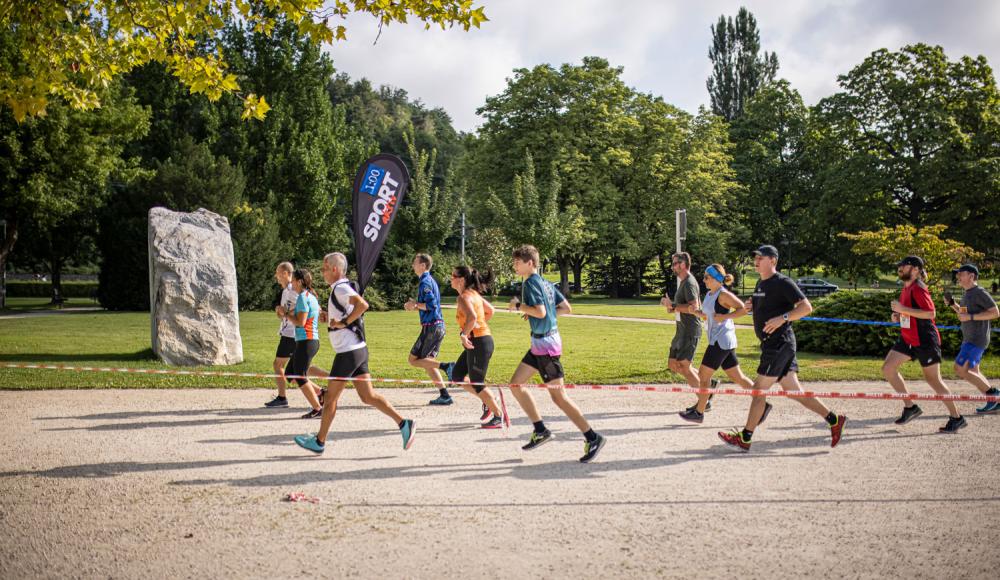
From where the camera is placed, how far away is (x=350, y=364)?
676cm

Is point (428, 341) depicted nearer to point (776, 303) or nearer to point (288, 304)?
point (288, 304)

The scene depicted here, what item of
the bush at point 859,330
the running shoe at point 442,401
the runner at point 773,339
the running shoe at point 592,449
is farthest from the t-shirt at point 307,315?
the bush at point 859,330

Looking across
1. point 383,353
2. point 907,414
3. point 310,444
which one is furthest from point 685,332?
point 383,353

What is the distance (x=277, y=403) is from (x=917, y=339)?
782cm

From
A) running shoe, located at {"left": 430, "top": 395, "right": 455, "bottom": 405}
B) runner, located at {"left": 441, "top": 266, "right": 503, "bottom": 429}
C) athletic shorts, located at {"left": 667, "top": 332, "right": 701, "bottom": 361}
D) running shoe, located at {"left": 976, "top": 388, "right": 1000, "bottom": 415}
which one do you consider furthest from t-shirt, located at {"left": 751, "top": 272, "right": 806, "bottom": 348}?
running shoe, located at {"left": 430, "top": 395, "right": 455, "bottom": 405}

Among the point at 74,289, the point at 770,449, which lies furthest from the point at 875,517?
the point at 74,289

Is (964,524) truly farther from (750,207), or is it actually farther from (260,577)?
(750,207)

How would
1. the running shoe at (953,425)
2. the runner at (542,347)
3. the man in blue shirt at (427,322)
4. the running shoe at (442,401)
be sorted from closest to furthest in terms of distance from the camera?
the runner at (542,347), the running shoe at (953,425), the man in blue shirt at (427,322), the running shoe at (442,401)

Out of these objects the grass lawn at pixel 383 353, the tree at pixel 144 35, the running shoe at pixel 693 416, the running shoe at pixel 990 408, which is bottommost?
the grass lawn at pixel 383 353

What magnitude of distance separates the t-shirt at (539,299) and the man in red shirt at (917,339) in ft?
13.0

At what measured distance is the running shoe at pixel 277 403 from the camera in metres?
9.53

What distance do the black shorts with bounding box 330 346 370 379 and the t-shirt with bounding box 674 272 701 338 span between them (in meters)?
3.94

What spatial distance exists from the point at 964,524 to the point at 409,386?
311 inches

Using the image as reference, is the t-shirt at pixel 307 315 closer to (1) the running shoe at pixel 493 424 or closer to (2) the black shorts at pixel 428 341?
(2) the black shorts at pixel 428 341
